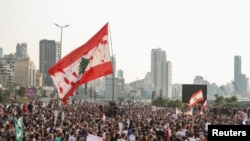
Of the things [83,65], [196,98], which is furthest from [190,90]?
[83,65]

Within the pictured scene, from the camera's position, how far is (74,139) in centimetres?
1733

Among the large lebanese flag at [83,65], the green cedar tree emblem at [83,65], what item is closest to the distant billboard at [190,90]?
the large lebanese flag at [83,65]

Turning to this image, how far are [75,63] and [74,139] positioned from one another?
3.06 metres

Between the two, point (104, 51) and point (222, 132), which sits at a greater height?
point (104, 51)

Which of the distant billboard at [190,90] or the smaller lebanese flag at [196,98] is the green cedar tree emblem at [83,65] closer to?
the smaller lebanese flag at [196,98]

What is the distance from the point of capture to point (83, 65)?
19.1m

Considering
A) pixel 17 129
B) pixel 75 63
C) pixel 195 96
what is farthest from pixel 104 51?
pixel 195 96

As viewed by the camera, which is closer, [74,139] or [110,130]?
[74,139]

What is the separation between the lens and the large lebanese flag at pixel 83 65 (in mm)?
18531

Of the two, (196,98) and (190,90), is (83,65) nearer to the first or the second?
(196,98)

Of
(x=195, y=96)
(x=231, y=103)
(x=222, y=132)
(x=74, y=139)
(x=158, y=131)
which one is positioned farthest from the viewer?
(x=231, y=103)

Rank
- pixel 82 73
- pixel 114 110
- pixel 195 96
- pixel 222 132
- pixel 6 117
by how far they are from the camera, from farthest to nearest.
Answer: pixel 195 96, pixel 114 110, pixel 6 117, pixel 82 73, pixel 222 132

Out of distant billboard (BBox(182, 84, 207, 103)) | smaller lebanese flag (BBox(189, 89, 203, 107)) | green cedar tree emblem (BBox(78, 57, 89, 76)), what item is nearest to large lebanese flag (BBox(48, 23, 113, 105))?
green cedar tree emblem (BBox(78, 57, 89, 76))

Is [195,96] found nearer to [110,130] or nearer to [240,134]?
[110,130]
